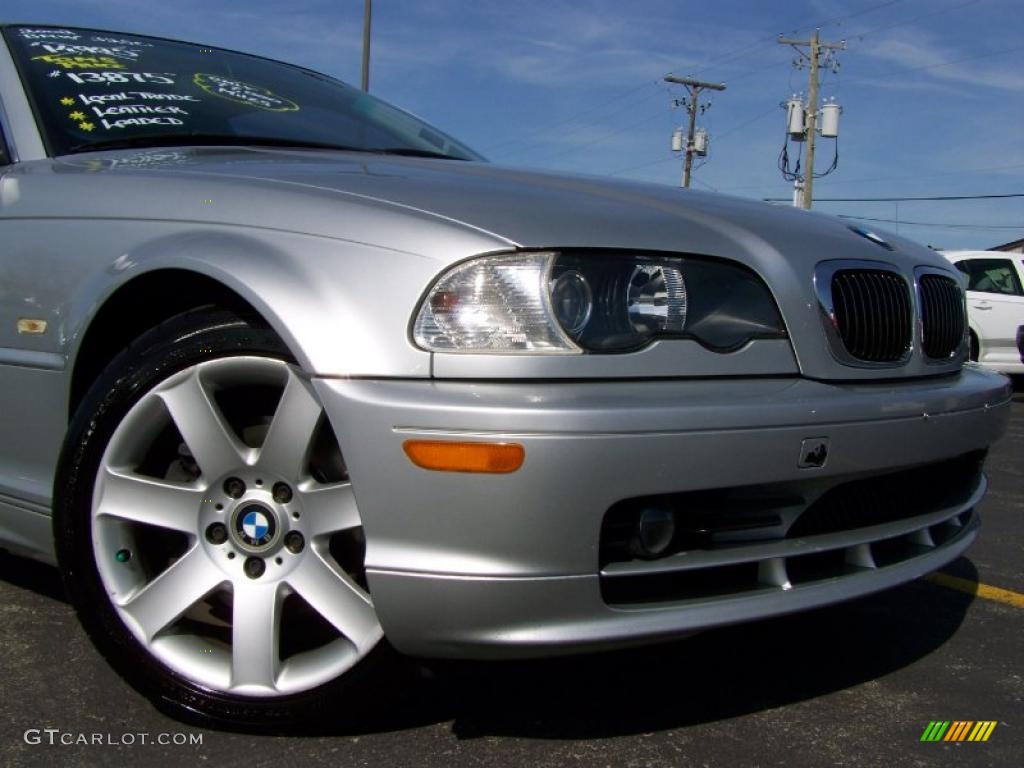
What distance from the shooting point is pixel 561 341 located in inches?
75.5

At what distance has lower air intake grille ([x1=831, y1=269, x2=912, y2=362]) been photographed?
91.0 inches

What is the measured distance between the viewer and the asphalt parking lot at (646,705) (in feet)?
6.81

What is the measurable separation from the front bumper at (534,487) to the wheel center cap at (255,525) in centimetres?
26

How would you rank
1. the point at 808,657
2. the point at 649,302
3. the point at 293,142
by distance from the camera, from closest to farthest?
1. the point at 649,302
2. the point at 808,657
3. the point at 293,142

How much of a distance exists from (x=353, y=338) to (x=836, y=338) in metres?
1.02

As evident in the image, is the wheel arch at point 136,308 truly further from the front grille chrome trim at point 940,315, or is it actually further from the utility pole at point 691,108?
the utility pole at point 691,108

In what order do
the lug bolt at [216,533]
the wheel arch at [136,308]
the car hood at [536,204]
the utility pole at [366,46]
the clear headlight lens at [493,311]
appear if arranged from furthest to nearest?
the utility pole at [366,46] < the wheel arch at [136,308] < the lug bolt at [216,533] < the car hood at [536,204] < the clear headlight lens at [493,311]

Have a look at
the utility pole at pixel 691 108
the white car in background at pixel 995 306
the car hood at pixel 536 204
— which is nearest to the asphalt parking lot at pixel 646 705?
the car hood at pixel 536 204

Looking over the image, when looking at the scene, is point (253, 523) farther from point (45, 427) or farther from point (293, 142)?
point (293, 142)

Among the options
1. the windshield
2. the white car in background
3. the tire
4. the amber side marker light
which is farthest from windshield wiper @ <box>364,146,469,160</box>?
the white car in background

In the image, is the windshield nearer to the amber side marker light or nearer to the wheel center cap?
the wheel center cap

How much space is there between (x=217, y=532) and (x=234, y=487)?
0.10 metres

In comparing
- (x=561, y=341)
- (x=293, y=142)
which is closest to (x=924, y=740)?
(x=561, y=341)

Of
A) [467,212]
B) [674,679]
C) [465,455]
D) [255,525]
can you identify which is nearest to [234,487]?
[255,525]
